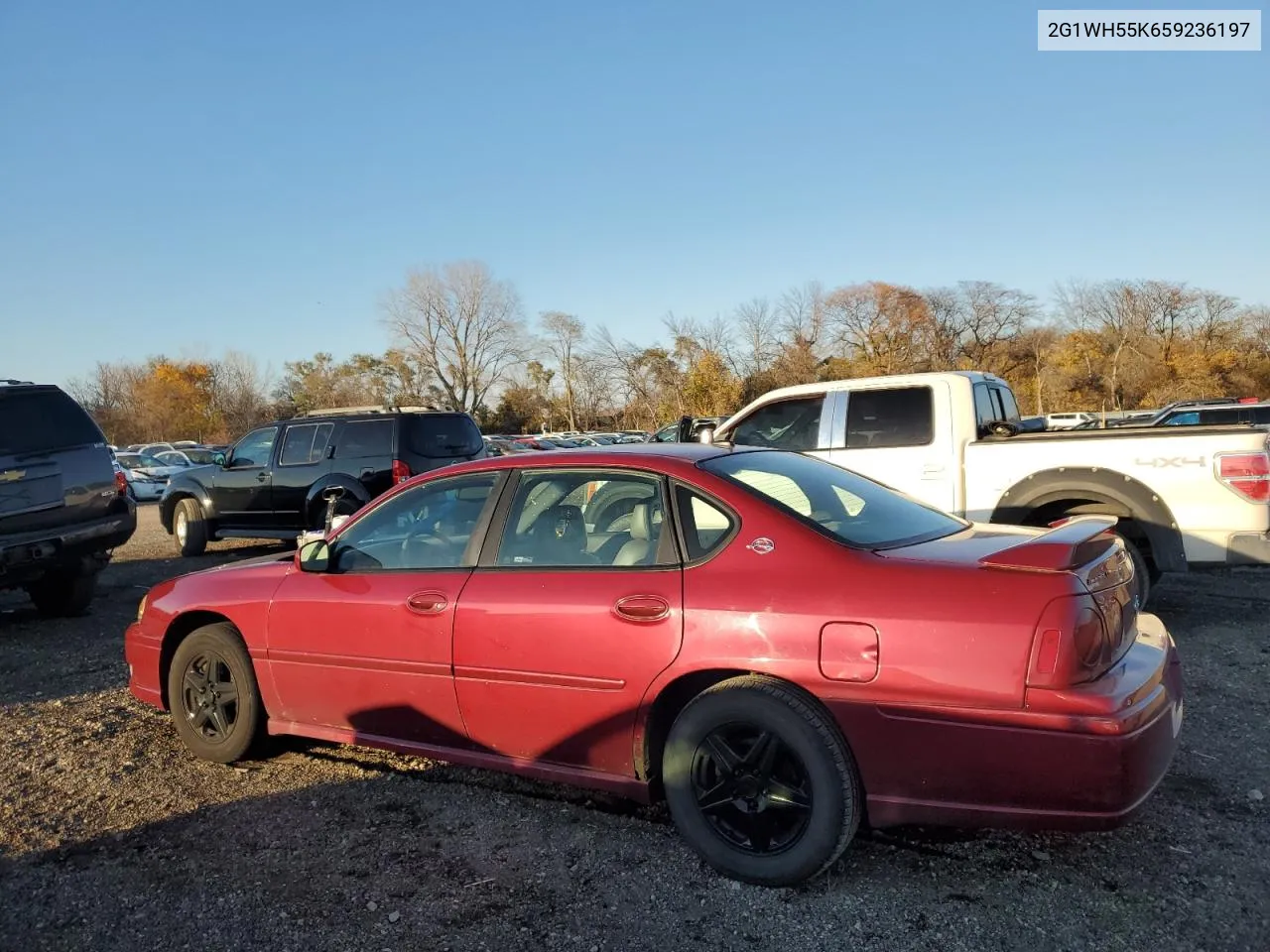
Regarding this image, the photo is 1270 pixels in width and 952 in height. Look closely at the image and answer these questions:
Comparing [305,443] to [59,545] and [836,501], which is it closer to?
[59,545]

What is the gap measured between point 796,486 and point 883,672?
100 centimetres

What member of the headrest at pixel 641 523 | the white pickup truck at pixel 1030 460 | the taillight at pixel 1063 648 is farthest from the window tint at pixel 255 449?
the taillight at pixel 1063 648

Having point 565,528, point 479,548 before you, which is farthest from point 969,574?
point 479,548

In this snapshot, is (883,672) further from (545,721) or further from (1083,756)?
(545,721)

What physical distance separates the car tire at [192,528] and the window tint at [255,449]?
0.97 m

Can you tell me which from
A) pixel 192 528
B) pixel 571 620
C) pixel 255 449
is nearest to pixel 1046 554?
pixel 571 620

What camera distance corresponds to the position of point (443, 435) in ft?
34.6

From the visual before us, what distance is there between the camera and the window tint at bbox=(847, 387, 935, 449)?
7.12m

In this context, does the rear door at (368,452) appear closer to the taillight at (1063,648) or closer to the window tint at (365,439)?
the window tint at (365,439)

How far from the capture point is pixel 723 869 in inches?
117

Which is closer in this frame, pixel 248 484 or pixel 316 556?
pixel 316 556

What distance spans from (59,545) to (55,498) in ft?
1.31

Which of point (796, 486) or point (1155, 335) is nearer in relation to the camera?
point (796, 486)

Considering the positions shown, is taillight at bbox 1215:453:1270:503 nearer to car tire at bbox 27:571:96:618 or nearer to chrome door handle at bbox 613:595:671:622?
chrome door handle at bbox 613:595:671:622
